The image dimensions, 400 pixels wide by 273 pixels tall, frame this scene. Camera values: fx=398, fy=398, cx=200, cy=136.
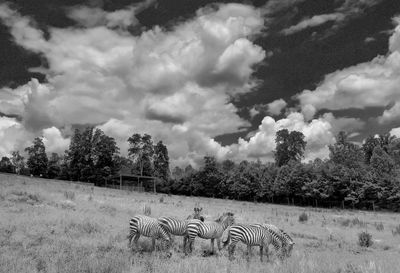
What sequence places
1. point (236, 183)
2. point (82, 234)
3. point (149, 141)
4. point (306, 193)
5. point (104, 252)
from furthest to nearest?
point (149, 141) < point (236, 183) < point (306, 193) < point (82, 234) < point (104, 252)

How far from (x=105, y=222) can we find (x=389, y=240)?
1710 centimetres

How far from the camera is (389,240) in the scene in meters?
24.4

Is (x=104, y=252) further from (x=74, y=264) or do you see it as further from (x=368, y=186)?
(x=368, y=186)

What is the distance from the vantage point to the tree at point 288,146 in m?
105

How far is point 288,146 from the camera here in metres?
106

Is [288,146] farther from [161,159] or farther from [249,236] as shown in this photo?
[249,236]

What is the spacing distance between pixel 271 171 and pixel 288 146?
74.1 feet

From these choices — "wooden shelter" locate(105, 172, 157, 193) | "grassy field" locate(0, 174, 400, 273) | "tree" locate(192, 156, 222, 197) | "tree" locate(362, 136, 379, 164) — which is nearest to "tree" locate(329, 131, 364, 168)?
"tree" locate(362, 136, 379, 164)

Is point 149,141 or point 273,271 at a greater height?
point 149,141

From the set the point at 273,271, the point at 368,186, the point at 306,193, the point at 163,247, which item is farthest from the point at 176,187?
the point at 273,271

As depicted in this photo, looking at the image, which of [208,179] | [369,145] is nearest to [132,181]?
[208,179]

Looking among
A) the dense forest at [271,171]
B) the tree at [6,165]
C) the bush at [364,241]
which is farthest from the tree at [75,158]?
the bush at [364,241]

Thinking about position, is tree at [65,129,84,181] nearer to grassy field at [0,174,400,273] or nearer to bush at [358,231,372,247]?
grassy field at [0,174,400,273]

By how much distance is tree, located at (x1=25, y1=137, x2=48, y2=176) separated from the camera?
11188cm
